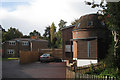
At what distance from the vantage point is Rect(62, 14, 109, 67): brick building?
2123 centimetres

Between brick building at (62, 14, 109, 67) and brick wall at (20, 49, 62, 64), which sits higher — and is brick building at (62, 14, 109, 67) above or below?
above

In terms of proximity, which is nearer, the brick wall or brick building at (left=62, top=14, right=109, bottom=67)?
brick building at (left=62, top=14, right=109, bottom=67)

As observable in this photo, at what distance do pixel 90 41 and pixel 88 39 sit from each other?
40 centimetres

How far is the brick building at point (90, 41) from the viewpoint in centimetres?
2123

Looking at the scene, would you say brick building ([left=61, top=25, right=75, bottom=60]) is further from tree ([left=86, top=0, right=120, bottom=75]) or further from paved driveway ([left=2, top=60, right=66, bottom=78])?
tree ([left=86, top=0, right=120, bottom=75])

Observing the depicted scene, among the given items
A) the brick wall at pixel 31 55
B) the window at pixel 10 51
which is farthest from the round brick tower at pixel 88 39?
the window at pixel 10 51

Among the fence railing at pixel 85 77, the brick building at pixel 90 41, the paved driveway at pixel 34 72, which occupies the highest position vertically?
the brick building at pixel 90 41

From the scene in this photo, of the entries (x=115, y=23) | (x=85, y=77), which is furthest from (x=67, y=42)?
(x=85, y=77)

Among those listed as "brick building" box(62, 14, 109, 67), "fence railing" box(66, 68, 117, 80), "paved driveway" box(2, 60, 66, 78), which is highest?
"brick building" box(62, 14, 109, 67)

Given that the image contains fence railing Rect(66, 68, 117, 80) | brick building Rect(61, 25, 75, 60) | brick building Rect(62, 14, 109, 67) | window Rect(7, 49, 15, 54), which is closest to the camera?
fence railing Rect(66, 68, 117, 80)

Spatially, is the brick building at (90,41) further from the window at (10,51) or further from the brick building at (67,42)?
the window at (10,51)

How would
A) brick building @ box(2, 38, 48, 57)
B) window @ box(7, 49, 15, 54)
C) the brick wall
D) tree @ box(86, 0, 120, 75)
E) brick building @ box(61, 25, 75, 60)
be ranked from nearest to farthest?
tree @ box(86, 0, 120, 75) → the brick wall → brick building @ box(61, 25, 75, 60) → brick building @ box(2, 38, 48, 57) → window @ box(7, 49, 15, 54)

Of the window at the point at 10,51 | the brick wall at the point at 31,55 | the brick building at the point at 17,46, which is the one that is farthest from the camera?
the window at the point at 10,51

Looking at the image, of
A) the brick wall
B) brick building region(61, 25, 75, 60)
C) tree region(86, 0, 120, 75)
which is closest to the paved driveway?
tree region(86, 0, 120, 75)
